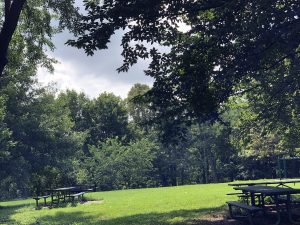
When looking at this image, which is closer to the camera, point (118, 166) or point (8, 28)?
point (8, 28)

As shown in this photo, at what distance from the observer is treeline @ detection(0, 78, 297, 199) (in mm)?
24688

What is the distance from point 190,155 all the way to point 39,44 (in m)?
53.3

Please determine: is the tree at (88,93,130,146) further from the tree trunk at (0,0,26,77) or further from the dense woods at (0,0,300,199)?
the tree trunk at (0,0,26,77)

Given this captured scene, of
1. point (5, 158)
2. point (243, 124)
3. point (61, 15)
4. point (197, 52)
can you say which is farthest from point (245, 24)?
point (5, 158)

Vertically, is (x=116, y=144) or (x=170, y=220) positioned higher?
(x=116, y=144)

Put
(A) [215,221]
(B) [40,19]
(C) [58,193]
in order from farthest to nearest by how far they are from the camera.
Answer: (C) [58,193] → (B) [40,19] → (A) [215,221]

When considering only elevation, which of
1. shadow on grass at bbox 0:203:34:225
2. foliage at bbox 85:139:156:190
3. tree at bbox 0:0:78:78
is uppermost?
tree at bbox 0:0:78:78

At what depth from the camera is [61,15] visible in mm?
16875

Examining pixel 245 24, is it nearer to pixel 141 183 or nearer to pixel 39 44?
pixel 39 44

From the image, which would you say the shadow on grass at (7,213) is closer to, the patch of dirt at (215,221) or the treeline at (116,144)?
the treeline at (116,144)

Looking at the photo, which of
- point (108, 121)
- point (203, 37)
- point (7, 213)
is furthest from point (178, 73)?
point (108, 121)

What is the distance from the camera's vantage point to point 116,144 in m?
54.3

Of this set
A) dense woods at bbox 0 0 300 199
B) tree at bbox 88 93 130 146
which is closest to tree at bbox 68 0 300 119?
dense woods at bbox 0 0 300 199

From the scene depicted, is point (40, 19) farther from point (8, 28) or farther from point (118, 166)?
point (118, 166)
